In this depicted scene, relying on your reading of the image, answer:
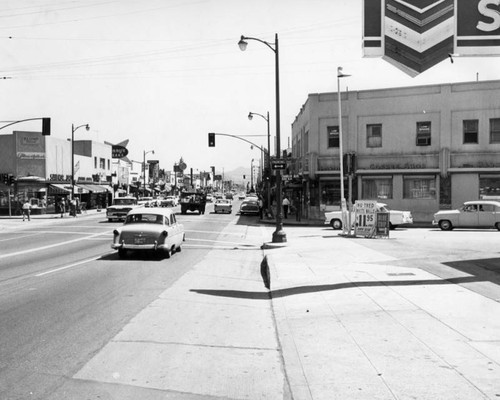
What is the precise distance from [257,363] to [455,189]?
3316 cm

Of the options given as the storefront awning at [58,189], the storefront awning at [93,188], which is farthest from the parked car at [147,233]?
the storefront awning at [93,188]

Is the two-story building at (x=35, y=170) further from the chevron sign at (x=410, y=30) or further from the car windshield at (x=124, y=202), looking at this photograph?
the chevron sign at (x=410, y=30)

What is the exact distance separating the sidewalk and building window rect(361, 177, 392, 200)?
2549 centimetres

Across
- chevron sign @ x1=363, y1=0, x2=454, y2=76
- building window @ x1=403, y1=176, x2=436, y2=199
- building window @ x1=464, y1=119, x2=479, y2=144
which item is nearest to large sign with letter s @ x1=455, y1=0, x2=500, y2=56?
chevron sign @ x1=363, y1=0, x2=454, y2=76

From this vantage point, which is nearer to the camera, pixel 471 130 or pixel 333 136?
pixel 471 130

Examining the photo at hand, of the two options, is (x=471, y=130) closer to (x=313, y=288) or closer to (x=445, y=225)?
(x=445, y=225)

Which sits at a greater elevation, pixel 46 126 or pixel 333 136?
pixel 333 136

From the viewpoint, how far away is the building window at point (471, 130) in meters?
36.1

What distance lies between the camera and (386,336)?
283 inches

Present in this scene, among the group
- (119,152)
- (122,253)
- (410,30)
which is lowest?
(122,253)

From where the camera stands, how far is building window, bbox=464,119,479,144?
118 feet

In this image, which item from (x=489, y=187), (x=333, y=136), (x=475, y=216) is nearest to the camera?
(x=475, y=216)

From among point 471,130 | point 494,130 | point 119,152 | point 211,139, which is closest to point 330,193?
point 471,130

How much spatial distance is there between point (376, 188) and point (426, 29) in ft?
82.9
